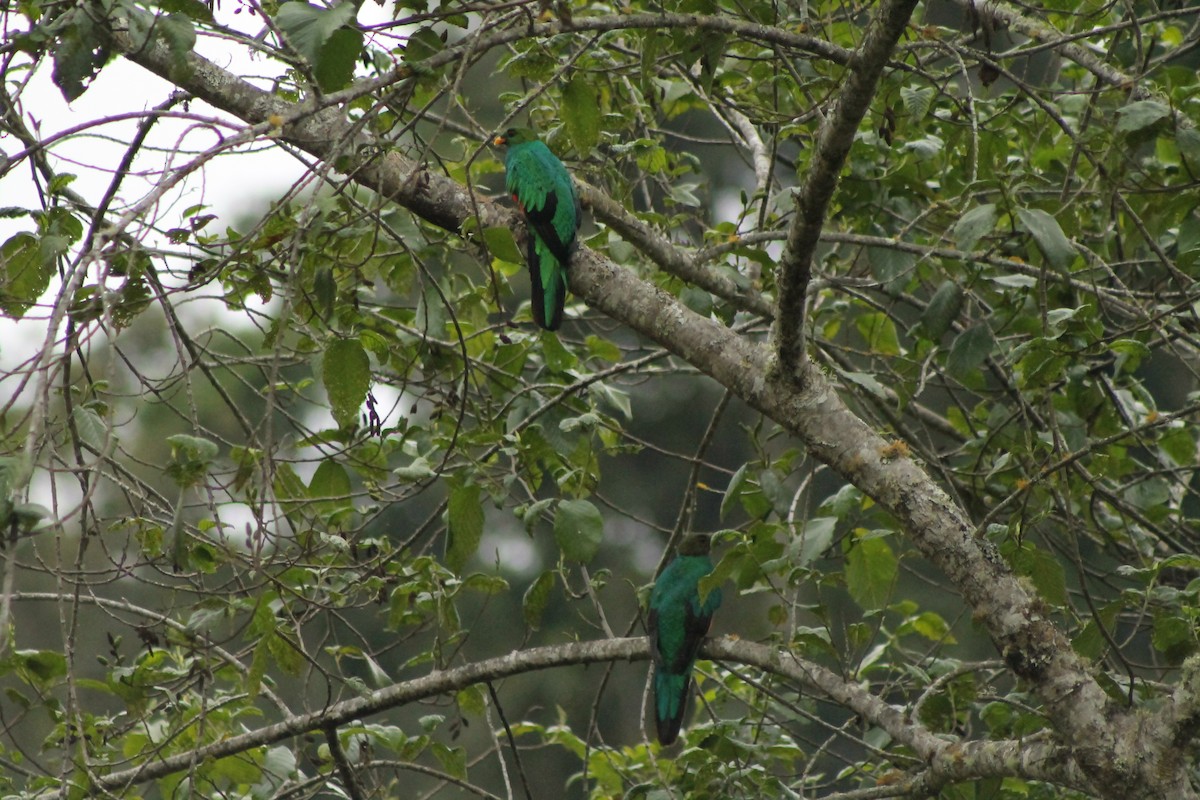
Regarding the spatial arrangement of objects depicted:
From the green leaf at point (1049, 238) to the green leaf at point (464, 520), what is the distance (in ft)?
5.13

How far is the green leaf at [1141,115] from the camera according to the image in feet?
9.95

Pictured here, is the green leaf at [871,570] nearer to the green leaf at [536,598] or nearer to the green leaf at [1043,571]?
the green leaf at [1043,571]

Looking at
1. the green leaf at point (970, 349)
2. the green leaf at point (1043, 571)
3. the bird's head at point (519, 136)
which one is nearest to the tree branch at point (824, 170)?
the green leaf at point (1043, 571)

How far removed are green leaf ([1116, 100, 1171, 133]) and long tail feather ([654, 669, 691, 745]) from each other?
2926 mm

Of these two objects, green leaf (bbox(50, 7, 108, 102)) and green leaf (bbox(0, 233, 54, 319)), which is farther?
→ green leaf (bbox(0, 233, 54, 319))

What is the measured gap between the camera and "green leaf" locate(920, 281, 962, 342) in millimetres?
3727

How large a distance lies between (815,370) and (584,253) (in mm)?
926

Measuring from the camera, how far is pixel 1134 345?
314 cm

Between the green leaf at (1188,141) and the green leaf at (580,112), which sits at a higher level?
the green leaf at (580,112)

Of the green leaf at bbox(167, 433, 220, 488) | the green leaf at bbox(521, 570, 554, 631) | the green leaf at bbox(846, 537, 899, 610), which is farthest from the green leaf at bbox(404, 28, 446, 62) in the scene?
the green leaf at bbox(846, 537, 899, 610)

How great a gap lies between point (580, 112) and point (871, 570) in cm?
155

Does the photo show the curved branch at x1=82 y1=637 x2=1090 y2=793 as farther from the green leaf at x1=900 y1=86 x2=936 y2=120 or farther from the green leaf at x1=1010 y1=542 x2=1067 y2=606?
the green leaf at x1=900 y1=86 x2=936 y2=120

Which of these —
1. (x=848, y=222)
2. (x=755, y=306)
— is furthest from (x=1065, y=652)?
(x=848, y=222)

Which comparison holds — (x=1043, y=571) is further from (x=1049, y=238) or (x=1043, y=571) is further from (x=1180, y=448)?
(x=1180, y=448)
